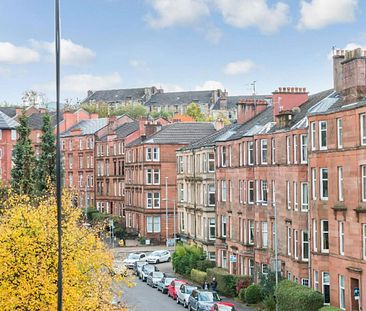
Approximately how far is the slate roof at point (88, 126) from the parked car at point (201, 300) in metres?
71.8

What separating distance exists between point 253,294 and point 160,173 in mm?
44696

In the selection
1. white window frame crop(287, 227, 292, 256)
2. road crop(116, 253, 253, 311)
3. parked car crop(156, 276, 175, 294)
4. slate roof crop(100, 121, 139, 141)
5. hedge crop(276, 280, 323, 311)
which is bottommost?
road crop(116, 253, 253, 311)

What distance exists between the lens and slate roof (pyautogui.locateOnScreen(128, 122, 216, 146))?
9406cm

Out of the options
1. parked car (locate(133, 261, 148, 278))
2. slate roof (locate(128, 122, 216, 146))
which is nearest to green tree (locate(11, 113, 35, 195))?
parked car (locate(133, 261, 148, 278))

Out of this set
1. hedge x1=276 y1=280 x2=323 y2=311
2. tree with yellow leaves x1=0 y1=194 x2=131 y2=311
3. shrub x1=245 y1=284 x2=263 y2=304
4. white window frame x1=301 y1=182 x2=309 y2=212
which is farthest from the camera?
shrub x1=245 y1=284 x2=263 y2=304

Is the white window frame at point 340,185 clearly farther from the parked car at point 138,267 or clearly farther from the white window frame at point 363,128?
the parked car at point 138,267

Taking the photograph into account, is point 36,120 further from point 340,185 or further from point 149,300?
point 340,185

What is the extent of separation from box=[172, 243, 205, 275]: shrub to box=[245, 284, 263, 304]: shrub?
628 inches

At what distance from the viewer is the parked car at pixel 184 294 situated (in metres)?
53.3

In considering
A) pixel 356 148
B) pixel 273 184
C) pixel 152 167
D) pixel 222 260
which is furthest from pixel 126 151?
pixel 356 148

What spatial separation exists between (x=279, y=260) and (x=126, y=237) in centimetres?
5450

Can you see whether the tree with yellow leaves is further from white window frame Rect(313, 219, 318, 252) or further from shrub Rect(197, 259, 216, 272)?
shrub Rect(197, 259, 216, 272)

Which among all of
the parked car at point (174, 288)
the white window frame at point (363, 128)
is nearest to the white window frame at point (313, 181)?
the white window frame at point (363, 128)

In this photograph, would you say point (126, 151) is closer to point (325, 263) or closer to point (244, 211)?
point (244, 211)
